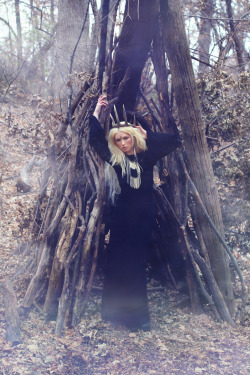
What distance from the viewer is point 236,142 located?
453cm

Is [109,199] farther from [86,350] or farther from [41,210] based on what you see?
[86,350]

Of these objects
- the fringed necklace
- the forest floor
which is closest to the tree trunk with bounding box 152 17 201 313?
the forest floor

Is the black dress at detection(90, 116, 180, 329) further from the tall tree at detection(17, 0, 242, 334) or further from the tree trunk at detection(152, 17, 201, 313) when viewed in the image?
the tree trunk at detection(152, 17, 201, 313)

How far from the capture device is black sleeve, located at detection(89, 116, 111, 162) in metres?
3.70

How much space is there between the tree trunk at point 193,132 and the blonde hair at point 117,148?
1.84 feet

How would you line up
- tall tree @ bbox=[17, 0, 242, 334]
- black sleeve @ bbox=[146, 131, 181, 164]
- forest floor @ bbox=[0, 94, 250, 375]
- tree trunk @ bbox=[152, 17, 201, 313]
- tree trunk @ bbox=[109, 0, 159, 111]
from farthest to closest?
tree trunk @ bbox=[152, 17, 201, 313], tall tree @ bbox=[17, 0, 242, 334], black sleeve @ bbox=[146, 131, 181, 164], tree trunk @ bbox=[109, 0, 159, 111], forest floor @ bbox=[0, 94, 250, 375]

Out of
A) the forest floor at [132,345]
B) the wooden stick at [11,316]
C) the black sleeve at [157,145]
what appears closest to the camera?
the forest floor at [132,345]

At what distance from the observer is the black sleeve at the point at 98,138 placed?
3.70 metres

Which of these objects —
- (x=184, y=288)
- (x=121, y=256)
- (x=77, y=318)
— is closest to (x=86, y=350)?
(x=77, y=318)

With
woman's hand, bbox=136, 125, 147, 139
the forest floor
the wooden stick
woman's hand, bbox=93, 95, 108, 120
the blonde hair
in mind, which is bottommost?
the forest floor

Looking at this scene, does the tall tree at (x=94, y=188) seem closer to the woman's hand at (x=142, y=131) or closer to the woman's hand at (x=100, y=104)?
the woman's hand at (x=100, y=104)

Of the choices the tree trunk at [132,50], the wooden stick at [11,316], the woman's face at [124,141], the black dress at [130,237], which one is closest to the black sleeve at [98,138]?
the black dress at [130,237]

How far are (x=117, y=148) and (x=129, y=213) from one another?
0.63m

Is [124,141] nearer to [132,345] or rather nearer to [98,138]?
[98,138]
